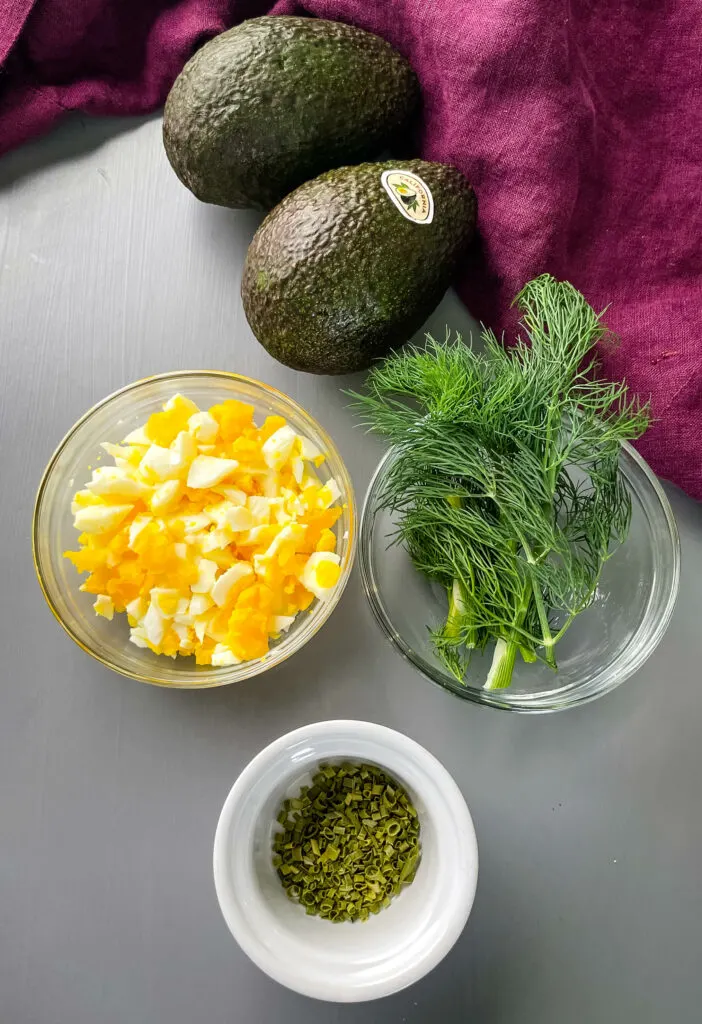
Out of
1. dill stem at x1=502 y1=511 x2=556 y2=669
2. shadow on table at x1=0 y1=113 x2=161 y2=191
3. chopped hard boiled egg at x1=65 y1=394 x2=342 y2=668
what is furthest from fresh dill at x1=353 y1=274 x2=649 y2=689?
shadow on table at x1=0 y1=113 x2=161 y2=191

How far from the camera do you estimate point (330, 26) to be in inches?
30.9

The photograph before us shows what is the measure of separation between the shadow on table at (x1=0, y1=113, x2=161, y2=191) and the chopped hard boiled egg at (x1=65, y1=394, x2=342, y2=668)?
14.3 inches

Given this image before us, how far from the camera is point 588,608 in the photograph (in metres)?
0.83

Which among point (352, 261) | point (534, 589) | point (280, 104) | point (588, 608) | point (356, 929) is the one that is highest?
point (280, 104)

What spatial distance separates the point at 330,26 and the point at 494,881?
86 centimetres

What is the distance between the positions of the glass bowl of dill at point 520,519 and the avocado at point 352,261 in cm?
5

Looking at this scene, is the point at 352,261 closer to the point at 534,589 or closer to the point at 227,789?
the point at 534,589

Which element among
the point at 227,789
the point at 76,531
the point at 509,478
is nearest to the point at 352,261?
the point at 509,478

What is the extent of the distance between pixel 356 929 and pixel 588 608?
38cm

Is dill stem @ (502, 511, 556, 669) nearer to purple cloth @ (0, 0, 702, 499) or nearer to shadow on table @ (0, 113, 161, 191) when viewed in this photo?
purple cloth @ (0, 0, 702, 499)

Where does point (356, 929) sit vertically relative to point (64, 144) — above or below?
below

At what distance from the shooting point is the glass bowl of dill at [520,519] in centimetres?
73

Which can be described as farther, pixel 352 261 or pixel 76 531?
pixel 76 531

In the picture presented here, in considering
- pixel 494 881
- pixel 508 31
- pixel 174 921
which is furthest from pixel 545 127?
pixel 174 921
